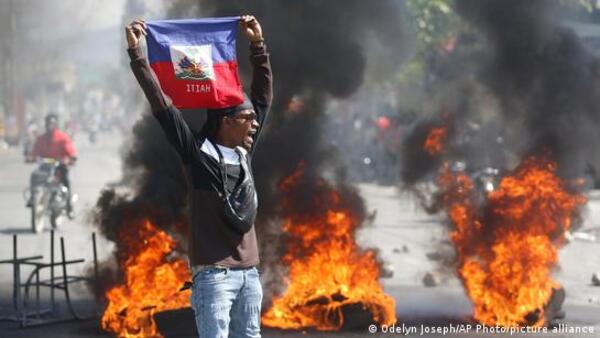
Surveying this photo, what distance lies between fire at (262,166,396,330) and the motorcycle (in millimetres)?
8842

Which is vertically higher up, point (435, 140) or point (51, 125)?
point (51, 125)

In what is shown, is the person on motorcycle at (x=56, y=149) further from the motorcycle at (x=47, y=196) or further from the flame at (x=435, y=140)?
the flame at (x=435, y=140)

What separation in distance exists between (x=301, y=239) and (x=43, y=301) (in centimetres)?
243

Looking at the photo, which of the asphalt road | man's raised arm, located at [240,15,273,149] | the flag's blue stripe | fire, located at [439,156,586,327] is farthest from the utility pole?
man's raised arm, located at [240,15,273,149]

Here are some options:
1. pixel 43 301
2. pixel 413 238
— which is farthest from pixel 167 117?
pixel 413 238

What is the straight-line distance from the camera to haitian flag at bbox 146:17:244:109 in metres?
5.57

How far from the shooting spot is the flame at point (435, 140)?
36.0 feet

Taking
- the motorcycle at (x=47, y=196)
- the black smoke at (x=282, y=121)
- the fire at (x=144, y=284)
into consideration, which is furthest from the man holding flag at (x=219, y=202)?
the motorcycle at (x=47, y=196)

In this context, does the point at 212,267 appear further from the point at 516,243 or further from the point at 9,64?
the point at 9,64

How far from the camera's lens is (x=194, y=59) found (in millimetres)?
5629

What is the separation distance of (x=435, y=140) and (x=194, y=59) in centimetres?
565

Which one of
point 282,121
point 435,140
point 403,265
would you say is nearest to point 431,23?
point 403,265

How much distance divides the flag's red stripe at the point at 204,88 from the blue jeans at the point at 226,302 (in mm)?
830

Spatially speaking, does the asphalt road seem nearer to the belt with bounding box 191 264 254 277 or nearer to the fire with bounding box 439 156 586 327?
the fire with bounding box 439 156 586 327
